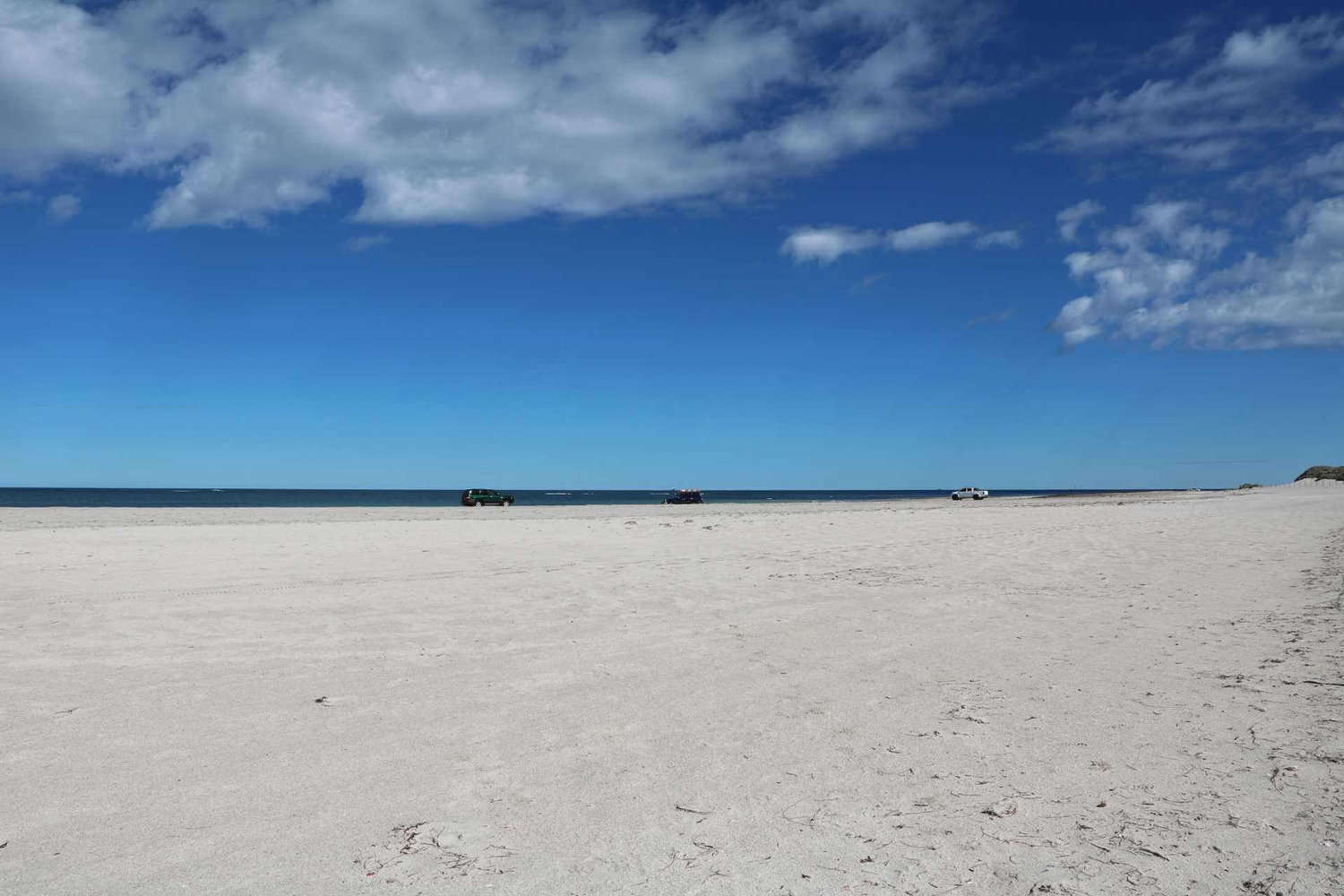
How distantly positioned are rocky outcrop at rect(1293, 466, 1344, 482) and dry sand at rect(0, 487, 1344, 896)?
98.3m

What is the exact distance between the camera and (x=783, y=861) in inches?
142

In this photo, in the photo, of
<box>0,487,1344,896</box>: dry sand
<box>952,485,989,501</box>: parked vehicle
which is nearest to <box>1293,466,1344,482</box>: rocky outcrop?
<box>952,485,989,501</box>: parked vehicle

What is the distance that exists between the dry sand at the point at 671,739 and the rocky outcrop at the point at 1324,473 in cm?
9826

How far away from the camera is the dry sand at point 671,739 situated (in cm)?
357

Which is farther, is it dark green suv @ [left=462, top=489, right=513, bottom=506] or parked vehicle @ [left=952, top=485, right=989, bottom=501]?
parked vehicle @ [left=952, top=485, right=989, bottom=501]

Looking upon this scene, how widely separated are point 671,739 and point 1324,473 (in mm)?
112247

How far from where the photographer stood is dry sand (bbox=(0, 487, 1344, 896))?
3.57 m

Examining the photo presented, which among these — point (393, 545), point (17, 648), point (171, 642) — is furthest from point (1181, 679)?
point (393, 545)

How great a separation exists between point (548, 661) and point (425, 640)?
163cm

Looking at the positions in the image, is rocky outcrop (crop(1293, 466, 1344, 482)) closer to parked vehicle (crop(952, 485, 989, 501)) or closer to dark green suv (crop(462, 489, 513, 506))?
parked vehicle (crop(952, 485, 989, 501))

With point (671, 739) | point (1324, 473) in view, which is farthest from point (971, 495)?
point (671, 739)

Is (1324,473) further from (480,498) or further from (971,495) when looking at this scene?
(480,498)

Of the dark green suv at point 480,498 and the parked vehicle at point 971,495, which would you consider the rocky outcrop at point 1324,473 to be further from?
the dark green suv at point 480,498

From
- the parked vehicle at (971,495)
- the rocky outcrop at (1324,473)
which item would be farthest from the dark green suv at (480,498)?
the rocky outcrop at (1324,473)
